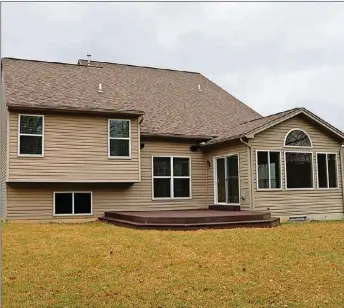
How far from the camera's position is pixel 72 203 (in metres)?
14.7

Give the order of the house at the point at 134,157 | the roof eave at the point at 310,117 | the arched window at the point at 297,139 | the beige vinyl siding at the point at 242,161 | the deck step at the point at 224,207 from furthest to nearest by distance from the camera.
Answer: the arched window at the point at 297,139 < the deck step at the point at 224,207 < the beige vinyl siding at the point at 242,161 < the roof eave at the point at 310,117 < the house at the point at 134,157

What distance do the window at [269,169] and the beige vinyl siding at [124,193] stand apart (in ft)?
9.92

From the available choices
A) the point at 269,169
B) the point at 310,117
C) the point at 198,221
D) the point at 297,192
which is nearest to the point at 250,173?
the point at 269,169

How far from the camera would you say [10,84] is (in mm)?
14625

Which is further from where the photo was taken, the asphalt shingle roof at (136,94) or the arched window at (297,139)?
the arched window at (297,139)

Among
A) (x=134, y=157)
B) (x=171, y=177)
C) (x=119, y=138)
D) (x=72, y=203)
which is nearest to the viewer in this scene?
(x=72, y=203)

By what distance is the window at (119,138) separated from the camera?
14.7 m

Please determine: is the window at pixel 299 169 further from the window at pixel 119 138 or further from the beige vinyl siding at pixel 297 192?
the window at pixel 119 138

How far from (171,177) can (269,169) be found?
379cm

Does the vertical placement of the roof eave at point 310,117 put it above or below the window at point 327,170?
above

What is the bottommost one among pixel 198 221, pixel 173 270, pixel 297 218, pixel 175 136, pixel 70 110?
pixel 173 270

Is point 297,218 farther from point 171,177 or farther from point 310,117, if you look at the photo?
point 171,177

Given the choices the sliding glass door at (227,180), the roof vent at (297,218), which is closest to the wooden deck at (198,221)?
the roof vent at (297,218)

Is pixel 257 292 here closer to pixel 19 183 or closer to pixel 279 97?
pixel 19 183
